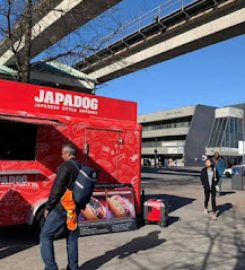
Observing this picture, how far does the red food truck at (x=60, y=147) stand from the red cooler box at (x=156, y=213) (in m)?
0.26

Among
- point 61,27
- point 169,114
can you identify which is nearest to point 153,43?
point 61,27

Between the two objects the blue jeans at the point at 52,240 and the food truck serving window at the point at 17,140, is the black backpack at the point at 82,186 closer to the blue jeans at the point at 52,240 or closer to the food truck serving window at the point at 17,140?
the blue jeans at the point at 52,240

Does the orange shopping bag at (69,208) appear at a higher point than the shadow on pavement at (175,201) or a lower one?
higher

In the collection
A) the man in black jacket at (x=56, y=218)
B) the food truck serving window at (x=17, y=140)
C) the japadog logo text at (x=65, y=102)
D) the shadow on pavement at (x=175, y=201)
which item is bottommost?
the shadow on pavement at (x=175, y=201)

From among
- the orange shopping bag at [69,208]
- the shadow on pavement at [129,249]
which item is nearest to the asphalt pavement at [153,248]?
the shadow on pavement at [129,249]

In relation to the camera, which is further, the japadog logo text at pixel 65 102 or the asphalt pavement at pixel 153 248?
the japadog logo text at pixel 65 102

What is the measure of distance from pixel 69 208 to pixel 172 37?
1631 cm

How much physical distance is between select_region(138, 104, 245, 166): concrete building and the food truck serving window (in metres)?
79.9

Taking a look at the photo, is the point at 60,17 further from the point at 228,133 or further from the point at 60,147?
the point at 228,133

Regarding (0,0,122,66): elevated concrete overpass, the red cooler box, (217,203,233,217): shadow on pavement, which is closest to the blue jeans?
the red cooler box

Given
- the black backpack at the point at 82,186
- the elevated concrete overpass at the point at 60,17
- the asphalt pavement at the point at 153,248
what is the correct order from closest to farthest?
the black backpack at the point at 82,186, the asphalt pavement at the point at 153,248, the elevated concrete overpass at the point at 60,17

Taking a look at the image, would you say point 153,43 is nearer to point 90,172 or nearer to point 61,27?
point 61,27

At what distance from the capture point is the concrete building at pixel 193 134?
93750 millimetres

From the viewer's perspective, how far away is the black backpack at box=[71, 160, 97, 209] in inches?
245
